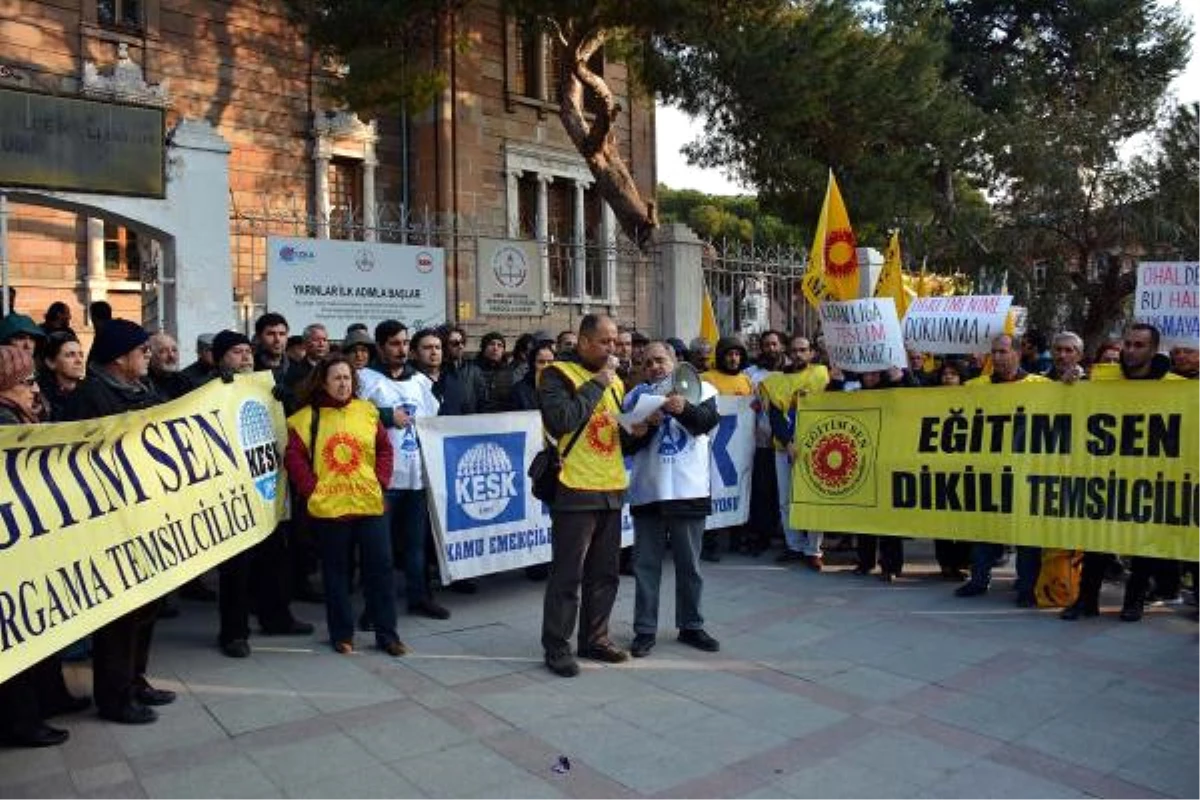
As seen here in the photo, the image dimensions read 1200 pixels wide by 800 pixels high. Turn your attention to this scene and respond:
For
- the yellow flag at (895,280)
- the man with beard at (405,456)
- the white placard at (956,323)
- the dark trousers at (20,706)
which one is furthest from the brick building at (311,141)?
the dark trousers at (20,706)

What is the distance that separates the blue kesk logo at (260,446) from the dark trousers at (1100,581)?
5213mm

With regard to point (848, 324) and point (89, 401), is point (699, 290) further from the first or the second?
point (89, 401)

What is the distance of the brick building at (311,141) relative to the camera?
639 inches

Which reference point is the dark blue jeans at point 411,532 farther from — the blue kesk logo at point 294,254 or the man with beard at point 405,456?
the blue kesk logo at point 294,254

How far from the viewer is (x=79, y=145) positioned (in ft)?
24.8

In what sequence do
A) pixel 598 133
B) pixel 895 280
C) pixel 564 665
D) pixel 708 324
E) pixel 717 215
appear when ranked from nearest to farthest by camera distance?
pixel 564 665, pixel 895 280, pixel 708 324, pixel 598 133, pixel 717 215

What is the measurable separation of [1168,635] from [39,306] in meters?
16.8

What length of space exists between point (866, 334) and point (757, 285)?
604cm

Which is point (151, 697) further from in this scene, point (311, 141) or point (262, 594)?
point (311, 141)

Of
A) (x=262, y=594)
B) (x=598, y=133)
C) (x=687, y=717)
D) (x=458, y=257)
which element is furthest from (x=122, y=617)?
(x=598, y=133)

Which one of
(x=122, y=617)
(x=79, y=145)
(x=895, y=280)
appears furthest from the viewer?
(x=895, y=280)

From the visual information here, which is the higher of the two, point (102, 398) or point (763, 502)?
point (102, 398)

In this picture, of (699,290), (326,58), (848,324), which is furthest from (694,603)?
(326,58)

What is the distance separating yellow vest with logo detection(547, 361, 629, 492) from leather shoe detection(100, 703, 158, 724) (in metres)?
2.31
